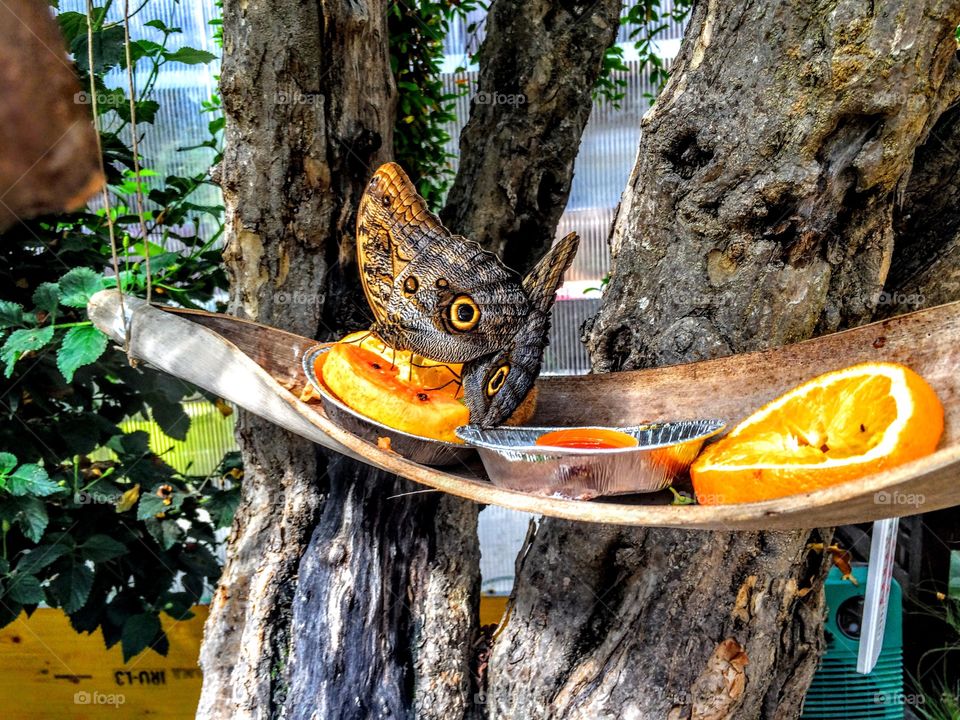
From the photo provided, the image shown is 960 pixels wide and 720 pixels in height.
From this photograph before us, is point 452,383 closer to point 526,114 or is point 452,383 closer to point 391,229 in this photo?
point 391,229

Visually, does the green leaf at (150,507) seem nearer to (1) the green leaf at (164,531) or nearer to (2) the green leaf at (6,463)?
(1) the green leaf at (164,531)

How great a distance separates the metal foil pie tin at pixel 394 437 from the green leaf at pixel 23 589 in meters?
0.84

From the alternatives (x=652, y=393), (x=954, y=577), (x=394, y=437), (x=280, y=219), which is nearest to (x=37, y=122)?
(x=280, y=219)

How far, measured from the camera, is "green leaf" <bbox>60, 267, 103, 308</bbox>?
131 cm

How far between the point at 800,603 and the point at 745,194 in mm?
560

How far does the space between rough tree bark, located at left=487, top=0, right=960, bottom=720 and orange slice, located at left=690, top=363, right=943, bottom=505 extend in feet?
0.54

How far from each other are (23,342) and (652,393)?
3.32 ft

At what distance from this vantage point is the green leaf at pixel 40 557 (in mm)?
1449

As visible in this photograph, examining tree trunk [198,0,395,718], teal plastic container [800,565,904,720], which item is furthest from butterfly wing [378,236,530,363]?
teal plastic container [800,565,904,720]

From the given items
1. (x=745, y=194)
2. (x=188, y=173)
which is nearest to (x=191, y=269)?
(x=188, y=173)

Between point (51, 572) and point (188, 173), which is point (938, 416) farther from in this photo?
point (188, 173)

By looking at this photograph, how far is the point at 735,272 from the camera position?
39.4 inches

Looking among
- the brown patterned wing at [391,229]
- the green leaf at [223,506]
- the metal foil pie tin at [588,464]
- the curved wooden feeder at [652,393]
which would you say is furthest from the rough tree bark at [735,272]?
the green leaf at [223,506]

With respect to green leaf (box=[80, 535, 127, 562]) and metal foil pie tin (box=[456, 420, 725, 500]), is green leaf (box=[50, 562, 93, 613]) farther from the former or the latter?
metal foil pie tin (box=[456, 420, 725, 500])
